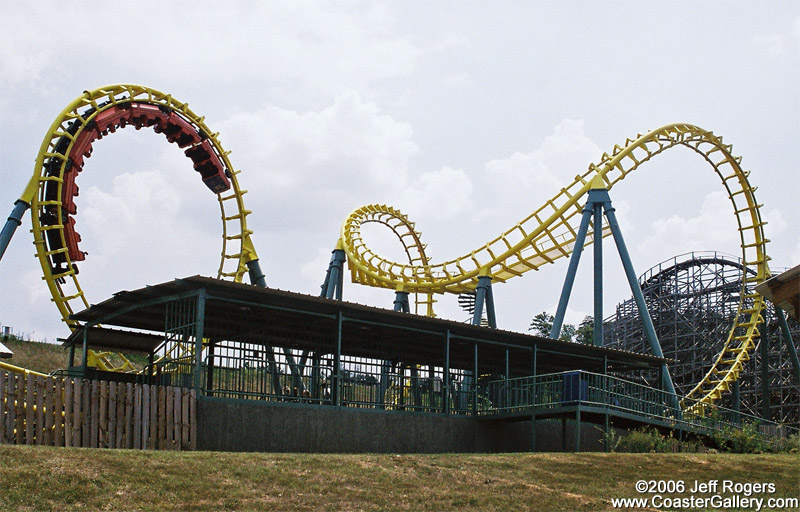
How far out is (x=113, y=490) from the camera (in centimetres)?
1107

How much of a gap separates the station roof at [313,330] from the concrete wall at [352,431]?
2138mm

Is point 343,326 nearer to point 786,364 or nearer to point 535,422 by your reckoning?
point 535,422

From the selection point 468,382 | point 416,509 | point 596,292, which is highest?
point 596,292

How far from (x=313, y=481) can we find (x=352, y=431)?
7350 mm

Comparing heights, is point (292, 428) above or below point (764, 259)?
below

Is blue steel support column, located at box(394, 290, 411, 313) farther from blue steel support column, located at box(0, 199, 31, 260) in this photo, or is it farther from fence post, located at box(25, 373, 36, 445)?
fence post, located at box(25, 373, 36, 445)

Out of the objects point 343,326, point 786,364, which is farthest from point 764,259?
point 343,326

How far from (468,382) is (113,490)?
47.2 ft

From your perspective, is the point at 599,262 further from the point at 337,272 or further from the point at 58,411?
the point at 58,411

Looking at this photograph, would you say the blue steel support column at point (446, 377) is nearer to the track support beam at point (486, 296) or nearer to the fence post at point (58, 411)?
the fence post at point (58, 411)

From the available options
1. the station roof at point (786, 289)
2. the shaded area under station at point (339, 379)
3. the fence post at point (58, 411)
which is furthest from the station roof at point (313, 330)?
the station roof at point (786, 289)

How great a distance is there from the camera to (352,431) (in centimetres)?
1991

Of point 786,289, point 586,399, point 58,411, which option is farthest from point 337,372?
point 786,289

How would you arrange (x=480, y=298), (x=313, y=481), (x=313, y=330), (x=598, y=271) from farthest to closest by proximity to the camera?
(x=480, y=298), (x=598, y=271), (x=313, y=330), (x=313, y=481)
